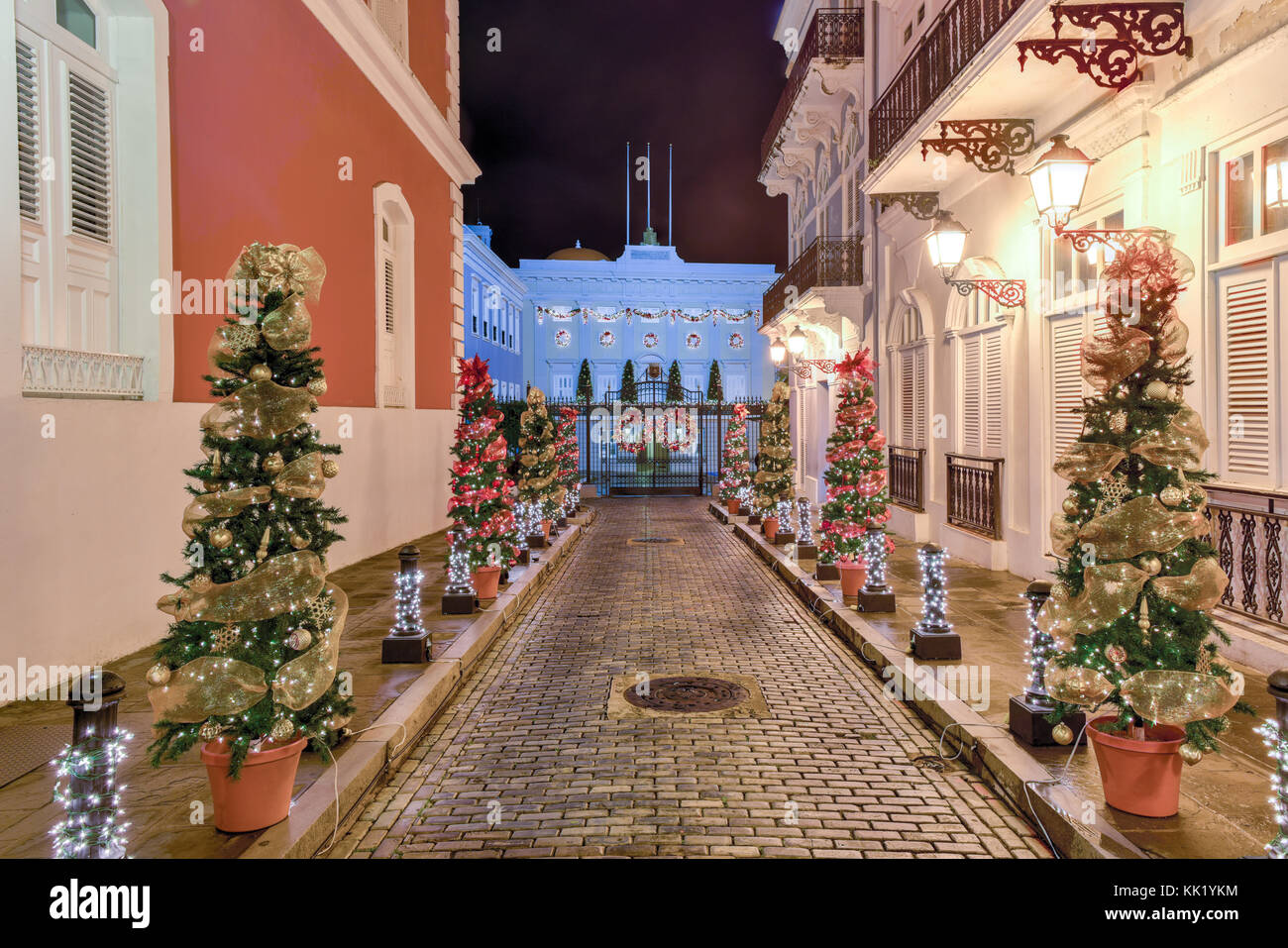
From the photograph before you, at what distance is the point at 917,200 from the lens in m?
13.1

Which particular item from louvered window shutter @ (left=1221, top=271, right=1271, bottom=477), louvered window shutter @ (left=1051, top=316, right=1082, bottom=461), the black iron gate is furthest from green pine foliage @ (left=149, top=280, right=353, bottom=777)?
the black iron gate

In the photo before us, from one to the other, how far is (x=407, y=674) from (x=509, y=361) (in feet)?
114

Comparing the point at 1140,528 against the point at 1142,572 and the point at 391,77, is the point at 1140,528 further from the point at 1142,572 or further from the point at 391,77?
the point at 391,77

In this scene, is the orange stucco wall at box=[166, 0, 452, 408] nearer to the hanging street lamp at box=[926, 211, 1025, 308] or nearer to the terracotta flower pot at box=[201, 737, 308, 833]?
→ the terracotta flower pot at box=[201, 737, 308, 833]

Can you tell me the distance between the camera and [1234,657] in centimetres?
686

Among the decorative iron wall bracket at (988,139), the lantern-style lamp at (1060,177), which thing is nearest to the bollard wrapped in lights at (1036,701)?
the lantern-style lamp at (1060,177)

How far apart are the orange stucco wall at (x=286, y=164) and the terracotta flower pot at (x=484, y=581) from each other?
11.3ft

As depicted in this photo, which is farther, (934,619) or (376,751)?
(934,619)

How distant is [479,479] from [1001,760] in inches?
259

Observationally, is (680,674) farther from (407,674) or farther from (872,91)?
(872,91)

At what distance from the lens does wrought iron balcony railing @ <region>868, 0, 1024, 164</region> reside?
9.89 metres

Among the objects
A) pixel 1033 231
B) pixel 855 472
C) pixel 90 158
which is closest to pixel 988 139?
pixel 1033 231

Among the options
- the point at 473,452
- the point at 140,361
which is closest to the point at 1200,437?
the point at 473,452

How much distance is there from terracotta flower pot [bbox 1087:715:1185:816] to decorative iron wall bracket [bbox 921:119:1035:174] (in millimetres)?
7845
